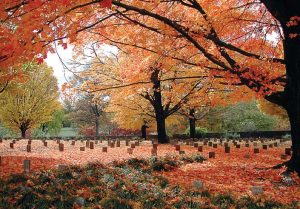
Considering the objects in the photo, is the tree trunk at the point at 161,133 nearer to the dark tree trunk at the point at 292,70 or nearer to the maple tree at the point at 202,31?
the maple tree at the point at 202,31

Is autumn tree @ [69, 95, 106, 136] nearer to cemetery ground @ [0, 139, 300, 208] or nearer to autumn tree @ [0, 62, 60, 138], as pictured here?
autumn tree @ [0, 62, 60, 138]

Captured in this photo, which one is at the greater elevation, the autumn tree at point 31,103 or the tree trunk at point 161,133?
the autumn tree at point 31,103

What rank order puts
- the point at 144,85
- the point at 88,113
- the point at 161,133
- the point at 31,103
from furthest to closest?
the point at 88,113 < the point at 31,103 < the point at 161,133 < the point at 144,85

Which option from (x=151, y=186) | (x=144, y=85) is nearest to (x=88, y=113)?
(x=144, y=85)

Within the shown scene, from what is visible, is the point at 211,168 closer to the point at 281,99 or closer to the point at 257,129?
the point at 281,99

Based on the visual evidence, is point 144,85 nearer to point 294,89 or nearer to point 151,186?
point 294,89

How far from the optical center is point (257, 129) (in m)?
38.7

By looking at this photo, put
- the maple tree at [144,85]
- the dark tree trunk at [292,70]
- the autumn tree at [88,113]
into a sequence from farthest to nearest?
the autumn tree at [88,113] < the maple tree at [144,85] < the dark tree trunk at [292,70]

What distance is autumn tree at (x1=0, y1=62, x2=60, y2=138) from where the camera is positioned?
30469mm

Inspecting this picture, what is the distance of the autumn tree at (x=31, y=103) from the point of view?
100.0 ft

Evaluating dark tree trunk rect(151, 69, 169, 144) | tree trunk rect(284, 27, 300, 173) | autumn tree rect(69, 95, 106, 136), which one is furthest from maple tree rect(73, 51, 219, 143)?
autumn tree rect(69, 95, 106, 136)

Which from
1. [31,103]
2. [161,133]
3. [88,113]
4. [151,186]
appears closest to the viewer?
[151,186]

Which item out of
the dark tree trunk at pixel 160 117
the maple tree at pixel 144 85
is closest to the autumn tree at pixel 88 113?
the maple tree at pixel 144 85

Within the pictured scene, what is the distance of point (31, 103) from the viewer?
31109mm
